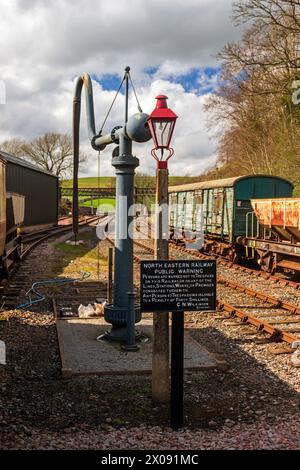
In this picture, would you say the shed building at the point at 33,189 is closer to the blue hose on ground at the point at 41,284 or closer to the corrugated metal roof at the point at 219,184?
the corrugated metal roof at the point at 219,184

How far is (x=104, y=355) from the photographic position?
7547 millimetres

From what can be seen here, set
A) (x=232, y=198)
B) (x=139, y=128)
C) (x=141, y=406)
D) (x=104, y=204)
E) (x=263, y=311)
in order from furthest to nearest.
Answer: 1. (x=104, y=204)
2. (x=232, y=198)
3. (x=263, y=311)
4. (x=139, y=128)
5. (x=141, y=406)

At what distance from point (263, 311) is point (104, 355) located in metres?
4.59

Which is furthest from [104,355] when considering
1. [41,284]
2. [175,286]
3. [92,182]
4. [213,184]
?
→ [92,182]

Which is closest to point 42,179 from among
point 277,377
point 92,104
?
point 92,104

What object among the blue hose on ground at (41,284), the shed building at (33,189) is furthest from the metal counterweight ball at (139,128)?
the shed building at (33,189)

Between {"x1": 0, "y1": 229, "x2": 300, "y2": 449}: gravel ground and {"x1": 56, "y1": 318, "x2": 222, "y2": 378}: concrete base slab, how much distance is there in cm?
16

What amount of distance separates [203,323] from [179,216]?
677 inches

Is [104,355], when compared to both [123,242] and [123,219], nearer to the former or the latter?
[123,242]

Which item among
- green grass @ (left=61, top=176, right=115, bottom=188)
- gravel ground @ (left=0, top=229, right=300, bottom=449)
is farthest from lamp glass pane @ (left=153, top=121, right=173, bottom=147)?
green grass @ (left=61, top=176, right=115, bottom=188)

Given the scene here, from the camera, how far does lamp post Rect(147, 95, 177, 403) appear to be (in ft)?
18.5

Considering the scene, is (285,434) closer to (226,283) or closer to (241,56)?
(226,283)

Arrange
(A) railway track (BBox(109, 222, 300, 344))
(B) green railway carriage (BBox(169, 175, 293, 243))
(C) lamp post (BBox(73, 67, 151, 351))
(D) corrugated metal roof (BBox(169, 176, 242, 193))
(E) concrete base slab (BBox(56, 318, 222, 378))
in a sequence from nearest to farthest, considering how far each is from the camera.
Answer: (E) concrete base slab (BBox(56, 318, 222, 378)) → (C) lamp post (BBox(73, 67, 151, 351)) → (A) railway track (BBox(109, 222, 300, 344)) → (B) green railway carriage (BBox(169, 175, 293, 243)) → (D) corrugated metal roof (BBox(169, 176, 242, 193))

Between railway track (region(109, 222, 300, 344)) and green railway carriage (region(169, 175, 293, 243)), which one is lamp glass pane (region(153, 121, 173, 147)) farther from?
green railway carriage (region(169, 175, 293, 243))
